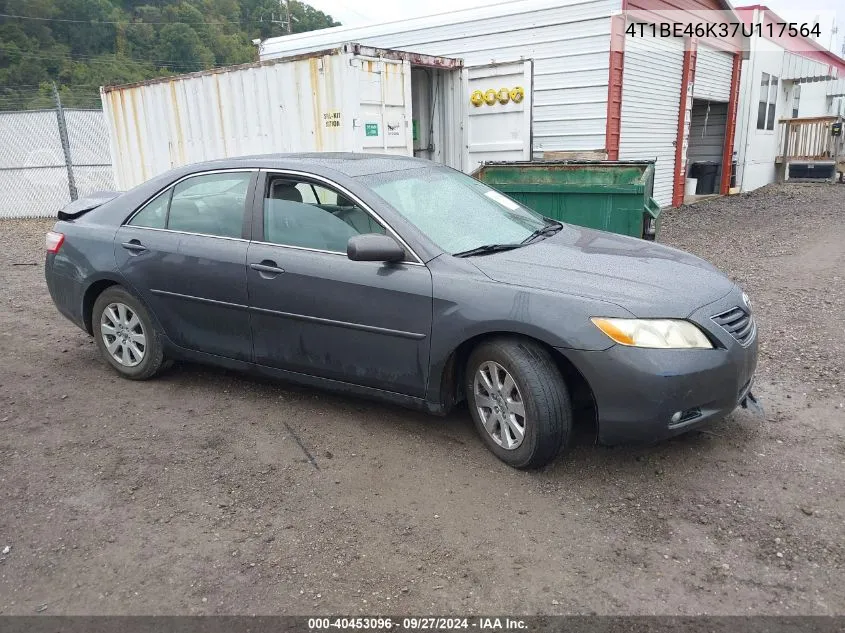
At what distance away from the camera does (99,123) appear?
14281 millimetres

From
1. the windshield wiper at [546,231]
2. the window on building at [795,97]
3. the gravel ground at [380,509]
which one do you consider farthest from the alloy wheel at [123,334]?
the window on building at [795,97]

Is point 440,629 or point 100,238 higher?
point 100,238

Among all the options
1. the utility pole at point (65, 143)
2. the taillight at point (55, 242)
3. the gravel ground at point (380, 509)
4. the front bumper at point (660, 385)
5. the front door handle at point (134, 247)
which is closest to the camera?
the gravel ground at point (380, 509)

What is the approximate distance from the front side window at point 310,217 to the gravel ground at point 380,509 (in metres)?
1.11

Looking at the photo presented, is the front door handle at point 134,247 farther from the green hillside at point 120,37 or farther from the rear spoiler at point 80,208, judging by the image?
the green hillside at point 120,37

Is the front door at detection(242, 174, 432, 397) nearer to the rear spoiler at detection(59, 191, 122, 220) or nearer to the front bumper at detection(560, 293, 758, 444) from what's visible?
the front bumper at detection(560, 293, 758, 444)

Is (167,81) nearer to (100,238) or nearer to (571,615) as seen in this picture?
(100,238)

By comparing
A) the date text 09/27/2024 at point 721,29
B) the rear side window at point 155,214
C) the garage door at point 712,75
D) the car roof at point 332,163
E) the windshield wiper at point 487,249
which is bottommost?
the windshield wiper at point 487,249

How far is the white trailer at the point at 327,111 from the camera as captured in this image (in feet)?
28.2

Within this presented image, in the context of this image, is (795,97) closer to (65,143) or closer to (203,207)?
(65,143)

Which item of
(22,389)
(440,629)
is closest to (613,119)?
(22,389)

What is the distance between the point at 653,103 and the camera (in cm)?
1309

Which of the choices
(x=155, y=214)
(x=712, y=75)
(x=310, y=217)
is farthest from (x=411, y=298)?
(x=712, y=75)

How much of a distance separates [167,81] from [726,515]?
10091 mm
